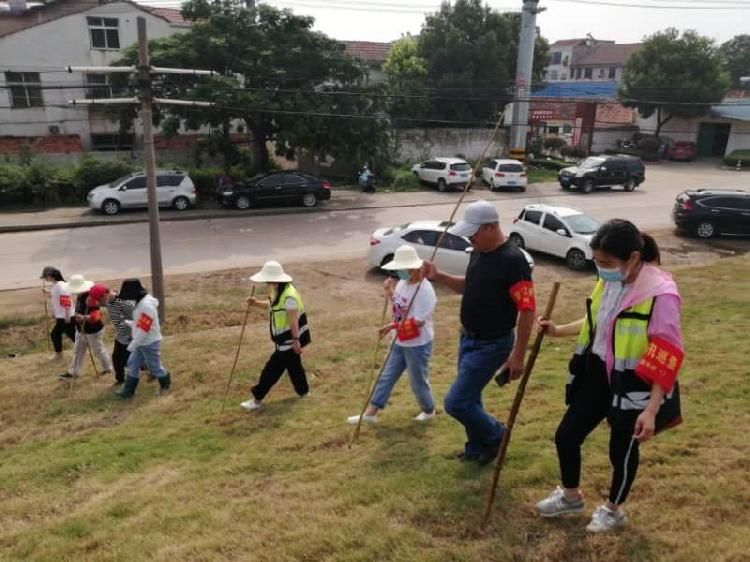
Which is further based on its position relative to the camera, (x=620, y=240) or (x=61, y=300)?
(x=61, y=300)

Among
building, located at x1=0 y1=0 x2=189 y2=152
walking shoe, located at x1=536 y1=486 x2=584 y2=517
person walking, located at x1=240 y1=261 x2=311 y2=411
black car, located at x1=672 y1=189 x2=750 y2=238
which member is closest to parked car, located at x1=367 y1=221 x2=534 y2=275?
black car, located at x1=672 y1=189 x2=750 y2=238

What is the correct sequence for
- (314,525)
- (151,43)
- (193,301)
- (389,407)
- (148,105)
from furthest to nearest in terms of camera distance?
1. (151,43)
2. (193,301)
3. (148,105)
4. (389,407)
5. (314,525)

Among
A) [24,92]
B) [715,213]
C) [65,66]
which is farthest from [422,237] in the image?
[24,92]

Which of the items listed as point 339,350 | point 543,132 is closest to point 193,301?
point 339,350

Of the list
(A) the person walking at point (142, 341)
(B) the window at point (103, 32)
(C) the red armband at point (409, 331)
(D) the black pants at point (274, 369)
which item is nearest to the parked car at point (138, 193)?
(B) the window at point (103, 32)

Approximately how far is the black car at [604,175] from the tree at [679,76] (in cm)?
1446

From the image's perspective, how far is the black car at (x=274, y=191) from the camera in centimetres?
2411

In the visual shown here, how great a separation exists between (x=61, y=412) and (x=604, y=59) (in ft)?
290

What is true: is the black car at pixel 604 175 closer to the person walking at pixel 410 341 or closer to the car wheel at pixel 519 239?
the car wheel at pixel 519 239

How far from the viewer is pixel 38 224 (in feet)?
68.2

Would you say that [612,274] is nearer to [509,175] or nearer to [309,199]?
[309,199]

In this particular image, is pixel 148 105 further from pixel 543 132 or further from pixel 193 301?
pixel 543 132

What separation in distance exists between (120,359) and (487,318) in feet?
18.8

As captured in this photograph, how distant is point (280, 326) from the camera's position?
6805 millimetres
